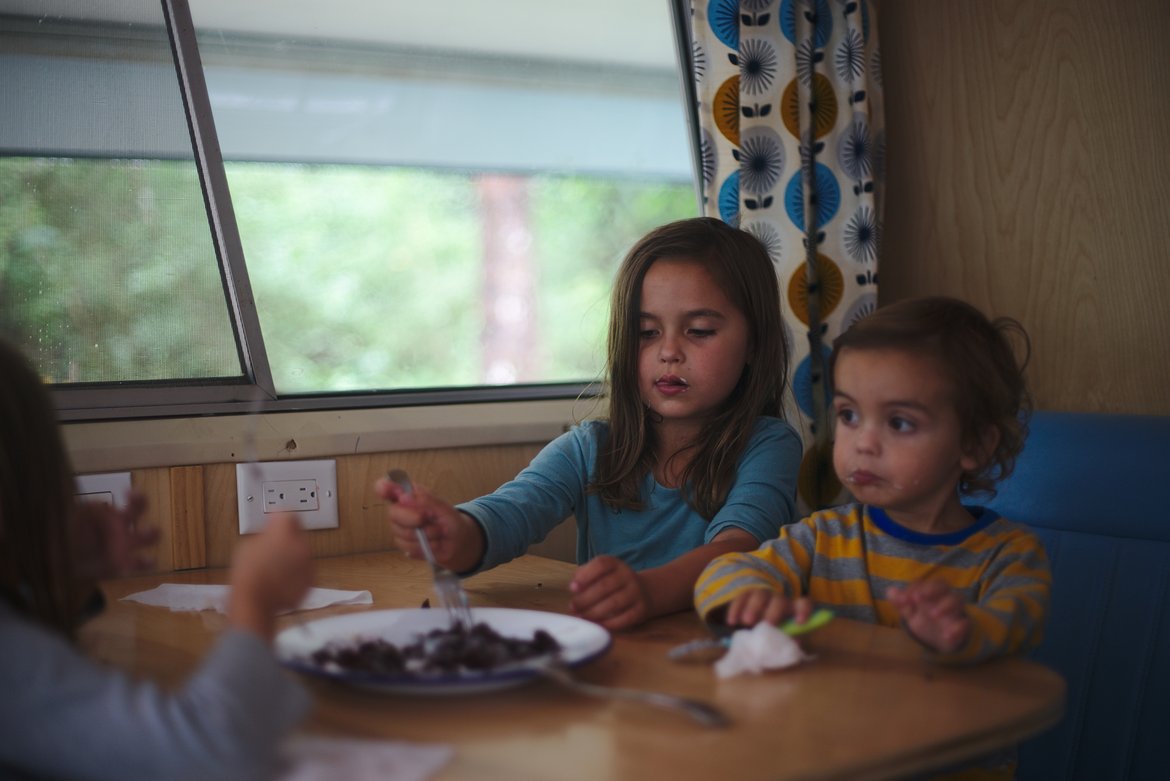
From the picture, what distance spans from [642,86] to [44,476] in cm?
225

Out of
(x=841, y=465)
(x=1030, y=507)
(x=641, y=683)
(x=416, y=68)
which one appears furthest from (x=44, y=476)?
(x=416, y=68)

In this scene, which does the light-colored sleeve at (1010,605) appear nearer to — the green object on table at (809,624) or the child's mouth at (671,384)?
the green object on table at (809,624)

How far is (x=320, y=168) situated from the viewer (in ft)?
8.13

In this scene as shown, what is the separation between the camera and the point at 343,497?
1797mm

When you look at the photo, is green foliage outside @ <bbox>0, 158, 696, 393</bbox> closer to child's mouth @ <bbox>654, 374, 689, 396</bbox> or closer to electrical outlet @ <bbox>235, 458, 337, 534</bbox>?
electrical outlet @ <bbox>235, 458, 337, 534</bbox>

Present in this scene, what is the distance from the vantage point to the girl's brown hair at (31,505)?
0.90 m

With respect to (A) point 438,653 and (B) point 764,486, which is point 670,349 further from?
(A) point 438,653

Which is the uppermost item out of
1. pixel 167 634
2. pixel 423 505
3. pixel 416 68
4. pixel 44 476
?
pixel 416 68

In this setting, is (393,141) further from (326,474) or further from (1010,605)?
(1010,605)

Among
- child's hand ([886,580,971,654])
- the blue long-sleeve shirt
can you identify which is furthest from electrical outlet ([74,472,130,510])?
child's hand ([886,580,971,654])

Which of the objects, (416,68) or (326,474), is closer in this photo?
Answer: (326,474)

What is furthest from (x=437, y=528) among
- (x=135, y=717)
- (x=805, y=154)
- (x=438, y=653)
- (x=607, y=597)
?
(x=805, y=154)

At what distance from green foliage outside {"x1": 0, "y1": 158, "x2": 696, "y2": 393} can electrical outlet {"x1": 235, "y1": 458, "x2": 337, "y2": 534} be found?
0.79 ft

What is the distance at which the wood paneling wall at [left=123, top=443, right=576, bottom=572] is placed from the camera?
5.40 feet
